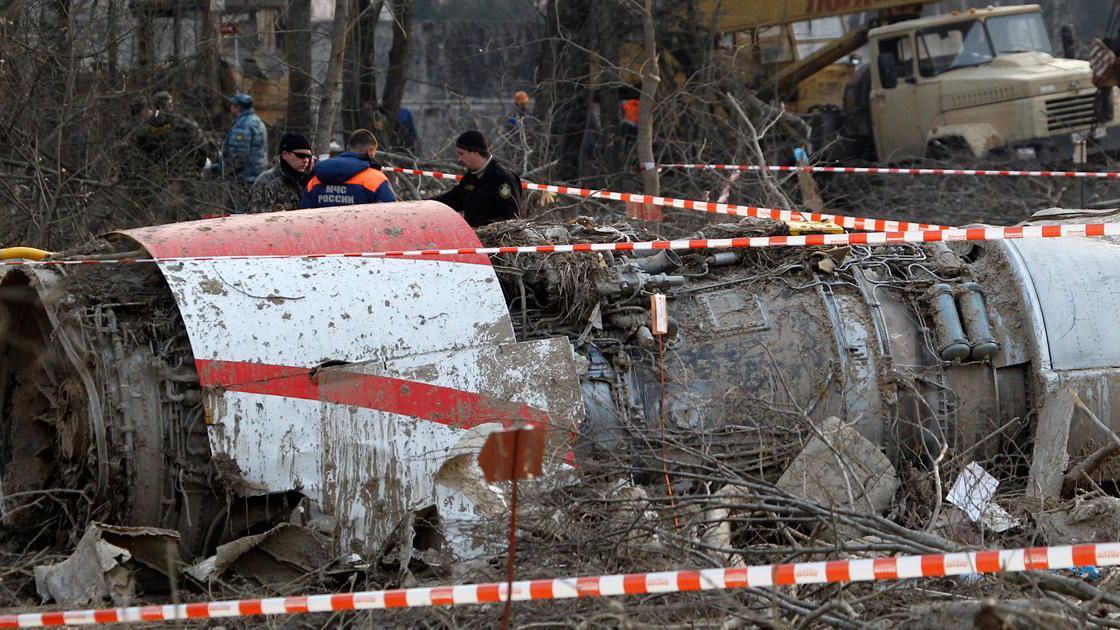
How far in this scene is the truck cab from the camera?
596 inches

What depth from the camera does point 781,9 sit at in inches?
682

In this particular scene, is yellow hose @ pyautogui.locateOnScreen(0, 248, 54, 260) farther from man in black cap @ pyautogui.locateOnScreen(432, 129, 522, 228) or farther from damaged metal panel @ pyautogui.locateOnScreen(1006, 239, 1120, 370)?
damaged metal panel @ pyautogui.locateOnScreen(1006, 239, 1120, 370)

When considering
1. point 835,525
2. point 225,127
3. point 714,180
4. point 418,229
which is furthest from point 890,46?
point 835,525

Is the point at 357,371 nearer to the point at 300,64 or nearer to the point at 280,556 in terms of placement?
the point at 280,556

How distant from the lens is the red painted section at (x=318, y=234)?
545cm

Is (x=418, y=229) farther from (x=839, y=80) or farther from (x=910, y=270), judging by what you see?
(x=839, y=80)

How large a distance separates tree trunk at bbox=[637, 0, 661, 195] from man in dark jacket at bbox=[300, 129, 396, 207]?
422cm

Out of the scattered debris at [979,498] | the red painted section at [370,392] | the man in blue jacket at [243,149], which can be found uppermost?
the man in blue jacket at [243,149]

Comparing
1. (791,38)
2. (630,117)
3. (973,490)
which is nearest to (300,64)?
(630,117)

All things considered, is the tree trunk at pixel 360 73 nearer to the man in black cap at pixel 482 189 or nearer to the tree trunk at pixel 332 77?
the tree trunk at pixel 332 77

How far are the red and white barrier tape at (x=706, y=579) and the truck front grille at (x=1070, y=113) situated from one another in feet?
40.4

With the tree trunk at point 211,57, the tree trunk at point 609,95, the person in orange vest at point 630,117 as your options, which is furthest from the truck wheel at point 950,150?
the tree trunk at point 211,57

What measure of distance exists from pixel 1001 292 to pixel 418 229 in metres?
2.87

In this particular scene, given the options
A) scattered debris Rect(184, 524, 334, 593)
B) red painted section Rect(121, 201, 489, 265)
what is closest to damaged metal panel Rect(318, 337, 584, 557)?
scattered debris Rect(184, 524, 334, 593)
